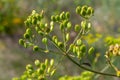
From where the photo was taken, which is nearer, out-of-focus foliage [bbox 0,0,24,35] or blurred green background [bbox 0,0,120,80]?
blurred green background [bbox 0,0,120,80]

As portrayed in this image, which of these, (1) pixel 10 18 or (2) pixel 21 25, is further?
(2) pixel 21 25

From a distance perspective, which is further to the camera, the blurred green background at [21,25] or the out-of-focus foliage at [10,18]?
the out-of-focus foliage at [10,18]

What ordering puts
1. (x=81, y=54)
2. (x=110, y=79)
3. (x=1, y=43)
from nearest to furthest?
(x=81, y=54) < (x=110, y=79) < (x=1, y=43)

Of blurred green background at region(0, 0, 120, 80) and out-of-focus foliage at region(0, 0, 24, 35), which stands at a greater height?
out-of-focus foliage at region(0, 0, 24, 35)

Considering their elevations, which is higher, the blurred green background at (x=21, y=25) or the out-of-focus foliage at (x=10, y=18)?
the out-of-focus foliage at (x=10, y=18)

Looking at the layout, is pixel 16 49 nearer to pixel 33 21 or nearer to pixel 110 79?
pixel 110 79

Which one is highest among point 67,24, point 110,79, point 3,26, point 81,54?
point 3,26

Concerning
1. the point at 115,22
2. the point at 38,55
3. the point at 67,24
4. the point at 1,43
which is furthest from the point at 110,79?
the point at 1,43

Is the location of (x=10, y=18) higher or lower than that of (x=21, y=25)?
higher
